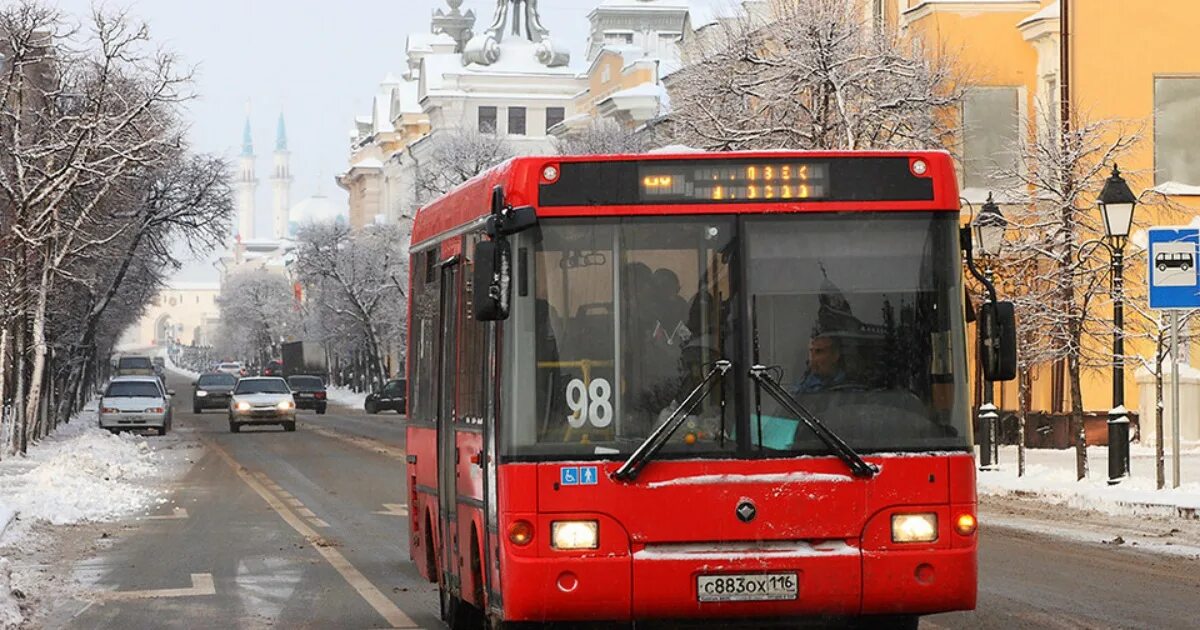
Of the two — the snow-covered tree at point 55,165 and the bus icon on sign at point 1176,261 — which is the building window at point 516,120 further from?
the bus icon on sign at point 1176,261

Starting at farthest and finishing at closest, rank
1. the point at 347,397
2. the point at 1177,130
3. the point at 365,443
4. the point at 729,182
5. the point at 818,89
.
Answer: the point at 347,397
the point at 365,443
the point at 1177,130
the point at 818,89
the point at 729,182

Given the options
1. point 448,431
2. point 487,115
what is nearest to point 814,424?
point 448,431

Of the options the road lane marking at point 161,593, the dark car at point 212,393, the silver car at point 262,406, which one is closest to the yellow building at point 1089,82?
the silver car at point 262,406

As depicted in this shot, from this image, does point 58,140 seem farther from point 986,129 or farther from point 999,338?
point 999,338

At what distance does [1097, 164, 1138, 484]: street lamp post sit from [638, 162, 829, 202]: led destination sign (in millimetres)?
16505

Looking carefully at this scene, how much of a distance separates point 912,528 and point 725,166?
1.87m

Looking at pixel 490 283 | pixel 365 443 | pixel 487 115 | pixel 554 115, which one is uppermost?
pixel 487 115

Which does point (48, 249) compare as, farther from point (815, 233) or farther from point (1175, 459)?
point (815, 233)

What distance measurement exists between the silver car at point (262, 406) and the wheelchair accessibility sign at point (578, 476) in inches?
1931

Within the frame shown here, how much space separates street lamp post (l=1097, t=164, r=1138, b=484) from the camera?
26250 mm

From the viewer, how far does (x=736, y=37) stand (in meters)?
46.6

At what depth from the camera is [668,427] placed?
1009 centimetres

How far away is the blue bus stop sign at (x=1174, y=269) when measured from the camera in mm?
23953

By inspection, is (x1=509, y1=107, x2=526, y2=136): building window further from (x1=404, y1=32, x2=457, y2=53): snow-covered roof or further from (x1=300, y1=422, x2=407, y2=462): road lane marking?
(x1=300, y1=422, x2=407, y2=462): road lane marking
